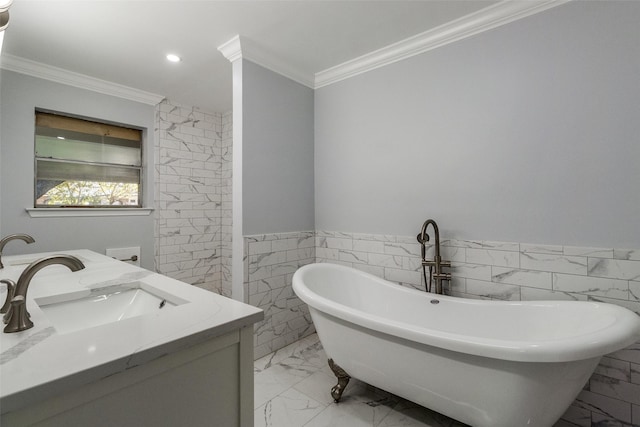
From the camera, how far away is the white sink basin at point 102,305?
1.16m

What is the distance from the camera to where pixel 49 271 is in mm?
1632

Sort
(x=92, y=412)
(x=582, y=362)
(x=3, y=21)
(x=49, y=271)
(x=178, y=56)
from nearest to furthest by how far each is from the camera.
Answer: (x=92, y=412) < (x=582, y=362) < (x=3, y=21) < (x=49, y=271) < (x=178, y=56)

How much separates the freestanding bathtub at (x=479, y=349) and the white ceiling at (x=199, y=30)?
1886 millimetres

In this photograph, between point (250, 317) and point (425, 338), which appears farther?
point (425, 338)

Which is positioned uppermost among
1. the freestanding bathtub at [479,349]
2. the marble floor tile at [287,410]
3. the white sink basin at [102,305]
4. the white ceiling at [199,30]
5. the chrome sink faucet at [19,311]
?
the white ceiling at [199,30]

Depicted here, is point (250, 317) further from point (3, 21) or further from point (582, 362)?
point (3, 21)

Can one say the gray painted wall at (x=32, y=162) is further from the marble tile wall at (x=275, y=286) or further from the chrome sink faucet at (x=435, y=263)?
the chrome sink faucet at (x=435, y=263)

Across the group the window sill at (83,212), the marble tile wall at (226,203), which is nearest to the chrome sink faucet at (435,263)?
the marble tile wall at (226,203)

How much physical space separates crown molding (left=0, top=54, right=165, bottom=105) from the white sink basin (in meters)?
2.61

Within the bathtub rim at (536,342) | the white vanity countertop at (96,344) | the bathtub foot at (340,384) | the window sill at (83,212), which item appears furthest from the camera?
the window sill at (83,212)

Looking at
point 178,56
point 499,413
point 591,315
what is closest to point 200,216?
point 178,56

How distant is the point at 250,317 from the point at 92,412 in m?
0.42

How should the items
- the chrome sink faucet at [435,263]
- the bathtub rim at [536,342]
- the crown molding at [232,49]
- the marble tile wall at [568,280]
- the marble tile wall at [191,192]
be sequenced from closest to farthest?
the bathtub rim at [536,342] → the marble tile wall at [568,280] → the chrome sink faucet at [435,263] → the crown molding at [232,49] → the marble tile wall at [191,192]

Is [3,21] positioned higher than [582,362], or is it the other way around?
[3,21]
